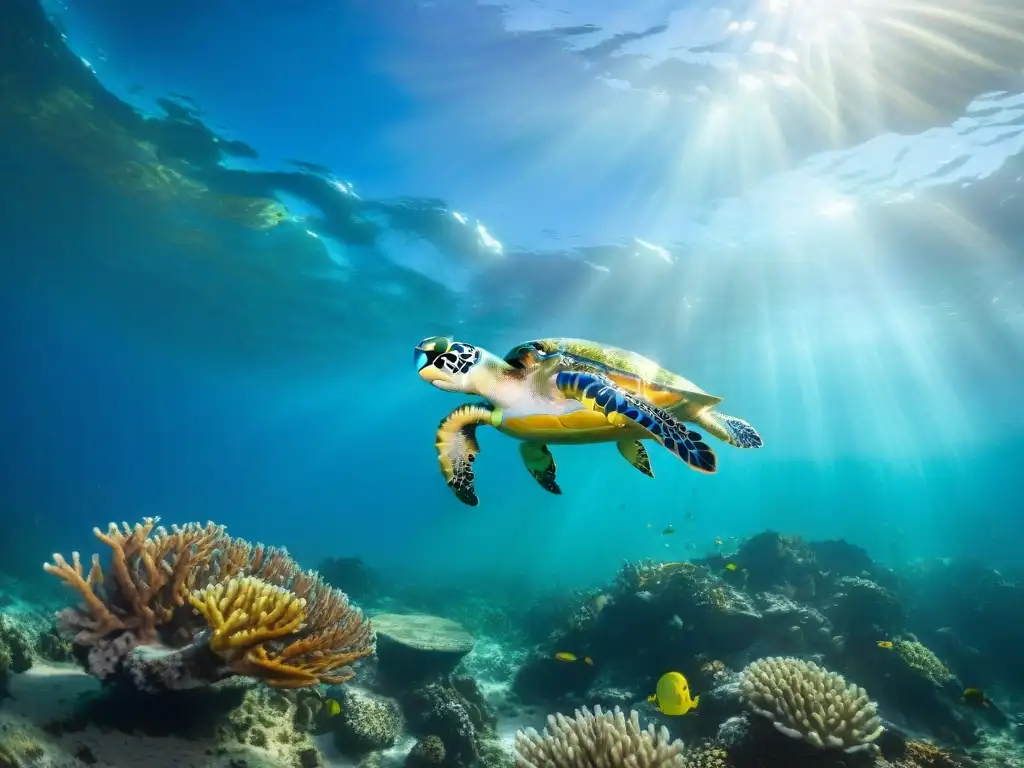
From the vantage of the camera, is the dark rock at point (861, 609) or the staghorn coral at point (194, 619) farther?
the dark rock at point (861, 609)

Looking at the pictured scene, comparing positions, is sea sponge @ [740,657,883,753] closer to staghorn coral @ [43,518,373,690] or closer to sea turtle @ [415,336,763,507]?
sea turtle @ [415,336,763,507]

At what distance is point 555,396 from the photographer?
3.67m

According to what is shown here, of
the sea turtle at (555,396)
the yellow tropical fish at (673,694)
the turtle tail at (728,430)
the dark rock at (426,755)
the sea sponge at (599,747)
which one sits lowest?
the dark rock at (426,755)

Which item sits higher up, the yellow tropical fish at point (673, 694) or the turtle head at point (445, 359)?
the turtle head at point (445, 359)

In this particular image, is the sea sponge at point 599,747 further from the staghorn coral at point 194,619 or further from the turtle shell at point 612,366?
the turtle shell at point 612,366

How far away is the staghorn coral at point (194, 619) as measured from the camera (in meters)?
3.60

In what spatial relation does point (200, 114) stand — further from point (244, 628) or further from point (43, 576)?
point (43, 576)

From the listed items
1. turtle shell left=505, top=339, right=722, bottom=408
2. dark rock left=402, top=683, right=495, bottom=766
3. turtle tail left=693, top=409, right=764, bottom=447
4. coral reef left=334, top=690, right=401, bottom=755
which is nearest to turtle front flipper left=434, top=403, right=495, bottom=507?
turtle shell left=505, top=339, right=722, bottom=408

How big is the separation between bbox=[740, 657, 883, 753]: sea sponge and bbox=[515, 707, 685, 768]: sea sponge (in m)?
1.49

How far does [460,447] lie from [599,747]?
8.27ft

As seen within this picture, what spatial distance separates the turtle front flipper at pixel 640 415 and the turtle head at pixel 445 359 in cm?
66

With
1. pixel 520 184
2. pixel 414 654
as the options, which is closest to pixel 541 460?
pixel 414 654

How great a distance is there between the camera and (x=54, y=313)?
35594mm

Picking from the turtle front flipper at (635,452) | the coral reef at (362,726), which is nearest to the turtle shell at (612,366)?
the turtle front flipper at (635,452)
